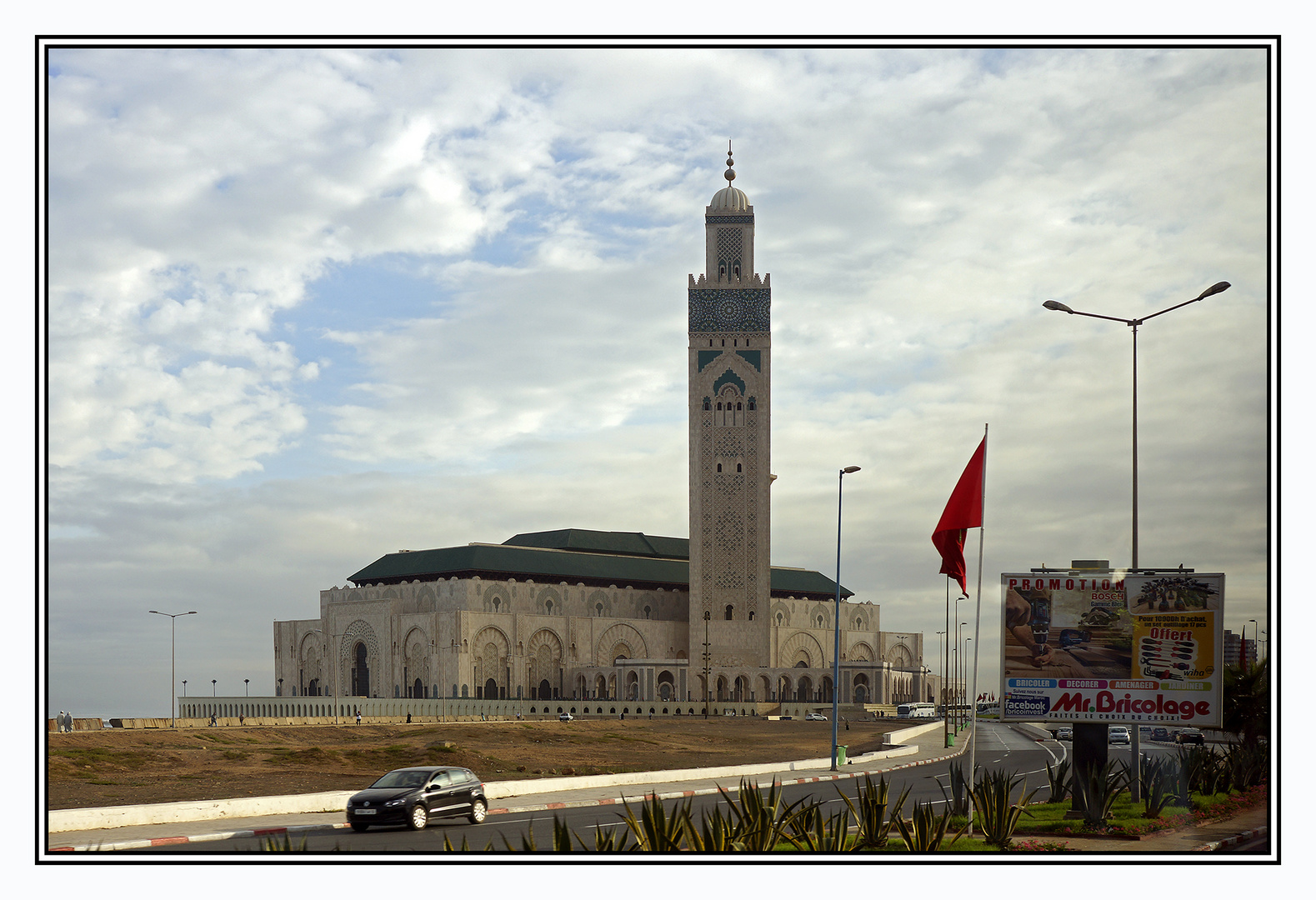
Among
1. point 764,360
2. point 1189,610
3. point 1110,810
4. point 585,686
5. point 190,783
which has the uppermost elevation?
point 764,360

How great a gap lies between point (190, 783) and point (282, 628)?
275 feet

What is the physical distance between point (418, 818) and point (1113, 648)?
1218 centimetres

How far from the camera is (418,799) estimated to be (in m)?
22.8

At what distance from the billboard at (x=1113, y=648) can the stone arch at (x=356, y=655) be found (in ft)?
296

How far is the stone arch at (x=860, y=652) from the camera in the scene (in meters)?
129

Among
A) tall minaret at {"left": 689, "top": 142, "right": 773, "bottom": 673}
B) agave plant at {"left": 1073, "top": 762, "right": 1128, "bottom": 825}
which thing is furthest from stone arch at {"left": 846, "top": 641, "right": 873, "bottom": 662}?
agave plant at {"left": 1073, "top": 762, "right": 1128, "bottom": 825}

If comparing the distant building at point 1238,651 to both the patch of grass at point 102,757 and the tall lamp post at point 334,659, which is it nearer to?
the patch of grass at point 102,757

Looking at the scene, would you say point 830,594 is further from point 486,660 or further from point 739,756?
point 739,756

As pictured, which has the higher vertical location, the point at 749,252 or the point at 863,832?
the point at 749,252

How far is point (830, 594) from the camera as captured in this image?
131 metres

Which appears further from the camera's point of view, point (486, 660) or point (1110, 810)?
point (486, 660)

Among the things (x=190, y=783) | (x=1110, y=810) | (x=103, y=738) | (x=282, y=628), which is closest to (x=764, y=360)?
(x=282, y=628)

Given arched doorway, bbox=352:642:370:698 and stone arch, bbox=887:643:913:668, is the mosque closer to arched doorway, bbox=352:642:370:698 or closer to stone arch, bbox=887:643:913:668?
arched doorway, bbox=352:642:370:698
